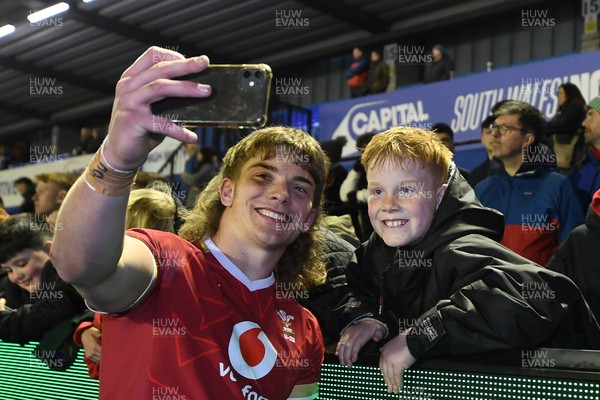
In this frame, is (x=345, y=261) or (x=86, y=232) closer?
(x=86, y=232)

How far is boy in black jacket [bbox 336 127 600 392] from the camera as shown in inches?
75.0

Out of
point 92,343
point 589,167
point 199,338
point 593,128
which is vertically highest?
point 593,128

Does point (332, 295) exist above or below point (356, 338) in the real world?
above

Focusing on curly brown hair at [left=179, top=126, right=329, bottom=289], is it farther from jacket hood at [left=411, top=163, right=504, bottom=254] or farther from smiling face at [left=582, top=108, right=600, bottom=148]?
smiling face at [left=582, top=108, right=600, bottom=148]

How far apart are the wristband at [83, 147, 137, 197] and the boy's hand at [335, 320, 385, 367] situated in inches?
40.9

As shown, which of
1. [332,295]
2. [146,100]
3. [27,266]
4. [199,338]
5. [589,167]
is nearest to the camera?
[146,100]

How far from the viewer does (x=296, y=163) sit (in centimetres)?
233

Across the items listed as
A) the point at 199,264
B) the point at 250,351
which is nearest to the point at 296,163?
the point at 199,264

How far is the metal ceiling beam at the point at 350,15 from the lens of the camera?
14.2 meters

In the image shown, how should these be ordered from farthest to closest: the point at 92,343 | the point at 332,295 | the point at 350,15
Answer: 1. the point at 350,15
2. the point at 92,343
3. the point at 332,295

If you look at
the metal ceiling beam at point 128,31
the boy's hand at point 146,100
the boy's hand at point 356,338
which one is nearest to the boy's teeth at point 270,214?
the boy's hand at point 356,338

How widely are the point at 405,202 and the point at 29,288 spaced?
2466 mm

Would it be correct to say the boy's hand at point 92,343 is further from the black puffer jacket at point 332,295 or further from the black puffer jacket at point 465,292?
the black puffer jacket at point 465,292

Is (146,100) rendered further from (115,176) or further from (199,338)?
(199,338)
